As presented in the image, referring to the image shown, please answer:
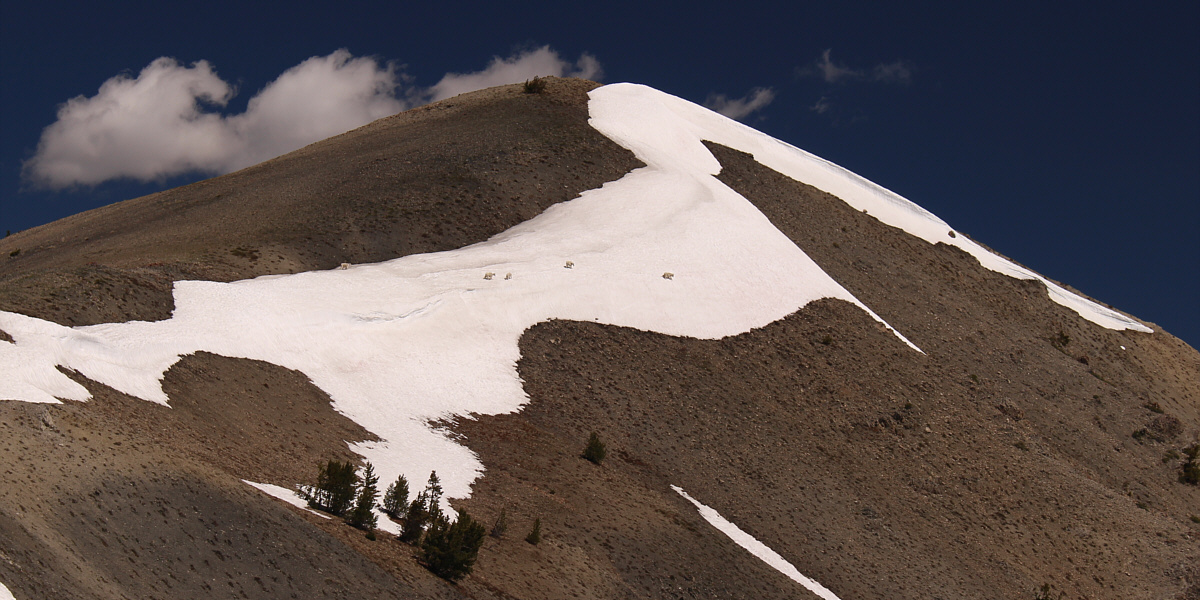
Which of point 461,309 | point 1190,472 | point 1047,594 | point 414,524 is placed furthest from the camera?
point 1190,472

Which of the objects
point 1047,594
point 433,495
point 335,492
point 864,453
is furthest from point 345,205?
→ point 1047,594

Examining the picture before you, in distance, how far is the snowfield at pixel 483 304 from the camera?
2141 cm

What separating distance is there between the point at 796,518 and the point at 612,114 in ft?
98.9

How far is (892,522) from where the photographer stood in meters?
28.4

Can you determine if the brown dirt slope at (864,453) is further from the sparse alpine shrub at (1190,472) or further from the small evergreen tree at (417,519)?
the small evergreen tree at (417,519)

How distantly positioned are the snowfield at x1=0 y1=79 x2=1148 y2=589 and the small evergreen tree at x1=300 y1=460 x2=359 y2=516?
3107mm

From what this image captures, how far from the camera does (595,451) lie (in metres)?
25.4

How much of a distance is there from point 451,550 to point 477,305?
16.2 metres

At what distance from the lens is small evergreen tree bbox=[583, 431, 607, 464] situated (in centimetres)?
2536

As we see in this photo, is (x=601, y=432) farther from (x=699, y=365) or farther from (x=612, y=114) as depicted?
(x=612, y=114)

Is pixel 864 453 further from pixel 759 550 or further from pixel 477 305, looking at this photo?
pixel 477 305

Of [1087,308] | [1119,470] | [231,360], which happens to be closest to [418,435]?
[231,360]

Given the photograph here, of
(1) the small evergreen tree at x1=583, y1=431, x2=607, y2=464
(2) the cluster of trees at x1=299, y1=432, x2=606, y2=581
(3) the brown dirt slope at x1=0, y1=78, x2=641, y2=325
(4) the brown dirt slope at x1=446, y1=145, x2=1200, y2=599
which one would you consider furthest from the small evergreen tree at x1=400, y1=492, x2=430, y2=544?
(3) the brown dirt slope at x1=0, y1=78, x2=641, y2=325

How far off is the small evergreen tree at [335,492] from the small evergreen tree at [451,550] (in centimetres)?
168
